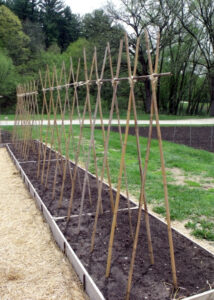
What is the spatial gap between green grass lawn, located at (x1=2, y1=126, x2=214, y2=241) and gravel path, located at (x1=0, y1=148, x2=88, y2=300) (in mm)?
1280

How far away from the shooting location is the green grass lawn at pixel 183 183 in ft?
12.3

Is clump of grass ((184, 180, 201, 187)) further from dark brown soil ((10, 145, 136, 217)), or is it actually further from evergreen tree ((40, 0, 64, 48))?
evergreen tree ((40, 0, 64, 48))

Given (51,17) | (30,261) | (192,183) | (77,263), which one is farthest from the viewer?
(51,17)

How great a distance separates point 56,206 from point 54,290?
5.40 ft

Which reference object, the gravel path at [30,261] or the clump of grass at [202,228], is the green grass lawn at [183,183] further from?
the gravel path at [30,261]

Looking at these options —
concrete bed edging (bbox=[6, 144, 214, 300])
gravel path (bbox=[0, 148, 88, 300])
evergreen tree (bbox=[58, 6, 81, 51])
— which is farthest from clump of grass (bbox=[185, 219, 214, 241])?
evergreen tree (bbox=[58, 6, 81, 51])

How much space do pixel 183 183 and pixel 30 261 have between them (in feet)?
10.3

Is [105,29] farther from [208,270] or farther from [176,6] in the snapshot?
[208,270]

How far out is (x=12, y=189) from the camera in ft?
16.9

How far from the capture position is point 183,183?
5168 mm

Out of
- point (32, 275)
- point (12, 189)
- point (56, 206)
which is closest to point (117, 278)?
point (32, 275)

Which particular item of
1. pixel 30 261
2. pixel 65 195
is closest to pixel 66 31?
pixel 65 195

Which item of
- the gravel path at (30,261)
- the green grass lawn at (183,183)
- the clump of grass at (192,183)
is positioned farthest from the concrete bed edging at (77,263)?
the clump of grass at (192,183)

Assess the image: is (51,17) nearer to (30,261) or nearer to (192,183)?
(192,183)
